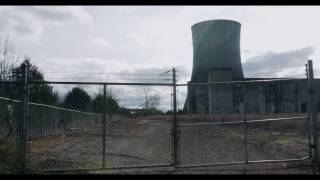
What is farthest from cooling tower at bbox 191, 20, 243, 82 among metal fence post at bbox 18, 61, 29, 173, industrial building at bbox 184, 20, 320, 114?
metal fence post at bbox 18, 61, 29, 173

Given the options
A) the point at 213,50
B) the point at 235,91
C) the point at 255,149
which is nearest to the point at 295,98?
the point at 235,91

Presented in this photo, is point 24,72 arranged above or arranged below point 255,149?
above

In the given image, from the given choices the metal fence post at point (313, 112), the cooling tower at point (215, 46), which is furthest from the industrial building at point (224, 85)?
the metal fence post at point (313, 112)

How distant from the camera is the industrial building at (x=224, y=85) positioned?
46.8 metres

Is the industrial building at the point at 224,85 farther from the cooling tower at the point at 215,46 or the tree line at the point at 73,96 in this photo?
the tree line at the point at 73,96

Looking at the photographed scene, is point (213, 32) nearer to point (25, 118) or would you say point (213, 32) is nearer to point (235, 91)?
point (235, 91)

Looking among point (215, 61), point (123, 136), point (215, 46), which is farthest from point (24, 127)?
point (215, 61)

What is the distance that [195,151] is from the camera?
12.9 metres

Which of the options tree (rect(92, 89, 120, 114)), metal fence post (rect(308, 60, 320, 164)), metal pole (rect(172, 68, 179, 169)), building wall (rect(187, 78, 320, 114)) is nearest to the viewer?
metal pole (rect(172, 68, 179, 169))

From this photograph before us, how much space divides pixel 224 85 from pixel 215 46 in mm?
8103

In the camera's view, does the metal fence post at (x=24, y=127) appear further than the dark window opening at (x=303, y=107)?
No

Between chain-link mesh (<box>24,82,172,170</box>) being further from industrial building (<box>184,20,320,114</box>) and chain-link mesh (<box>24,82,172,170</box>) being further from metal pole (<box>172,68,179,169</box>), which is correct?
industrial building (<box>184,20,320,114</box>)

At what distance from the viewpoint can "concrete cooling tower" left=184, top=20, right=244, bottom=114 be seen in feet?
153
